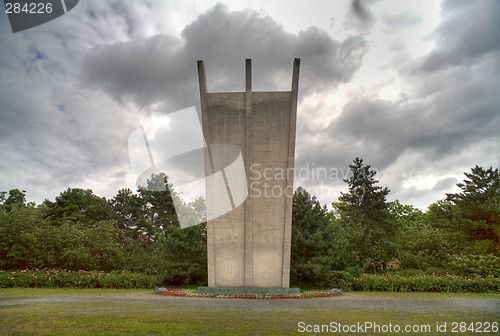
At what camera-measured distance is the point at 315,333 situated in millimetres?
6797

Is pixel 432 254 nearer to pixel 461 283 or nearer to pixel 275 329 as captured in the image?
pixel 461 283

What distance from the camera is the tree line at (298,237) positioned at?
67.1ft

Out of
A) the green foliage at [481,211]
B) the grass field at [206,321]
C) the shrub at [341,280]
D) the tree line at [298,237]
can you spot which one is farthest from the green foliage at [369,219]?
the grass field at [206,321]

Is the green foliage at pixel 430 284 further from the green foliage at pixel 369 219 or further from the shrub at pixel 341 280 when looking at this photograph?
the green foliage at pixel 369 219

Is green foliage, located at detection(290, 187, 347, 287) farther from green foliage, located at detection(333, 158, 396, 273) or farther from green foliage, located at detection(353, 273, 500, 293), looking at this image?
green foliage, located at detection(333, 158, 396, 273)

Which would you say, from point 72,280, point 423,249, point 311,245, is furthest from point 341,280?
point 423,249

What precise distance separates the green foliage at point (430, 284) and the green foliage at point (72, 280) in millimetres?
11688

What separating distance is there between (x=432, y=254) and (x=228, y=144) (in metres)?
22.6

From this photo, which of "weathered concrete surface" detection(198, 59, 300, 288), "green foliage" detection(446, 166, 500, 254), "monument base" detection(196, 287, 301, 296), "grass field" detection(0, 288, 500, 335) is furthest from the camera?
"green foliage" detection(446, 166, 500, 254)

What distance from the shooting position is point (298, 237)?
65.8 feet

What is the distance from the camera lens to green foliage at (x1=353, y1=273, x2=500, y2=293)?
19453mm

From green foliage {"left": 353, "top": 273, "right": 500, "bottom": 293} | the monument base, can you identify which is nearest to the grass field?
the monument base

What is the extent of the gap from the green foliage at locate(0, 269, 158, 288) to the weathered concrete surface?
5618 mm

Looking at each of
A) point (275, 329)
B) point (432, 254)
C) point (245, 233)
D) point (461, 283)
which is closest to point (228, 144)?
point (245, 233)
